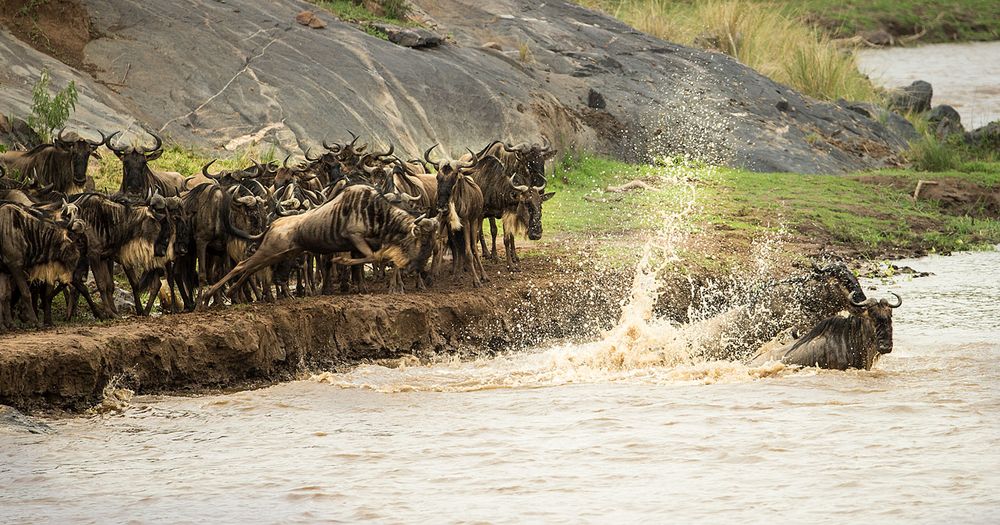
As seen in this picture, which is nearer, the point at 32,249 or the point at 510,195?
the point at 32,249

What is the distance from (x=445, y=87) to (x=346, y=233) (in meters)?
11.5

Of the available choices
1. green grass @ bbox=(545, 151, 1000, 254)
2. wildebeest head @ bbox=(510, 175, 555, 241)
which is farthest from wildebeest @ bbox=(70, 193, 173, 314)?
green grass @ bbox=(545, 151, 1000, 254)

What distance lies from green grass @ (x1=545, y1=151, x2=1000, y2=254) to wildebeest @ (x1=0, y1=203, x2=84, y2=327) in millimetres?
7782

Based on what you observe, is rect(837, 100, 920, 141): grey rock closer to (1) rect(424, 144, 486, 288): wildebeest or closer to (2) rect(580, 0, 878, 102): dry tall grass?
(2) rect(580, 0, 878, 102): dry tall grass

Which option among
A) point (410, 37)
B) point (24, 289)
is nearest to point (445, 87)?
point (410, 37)

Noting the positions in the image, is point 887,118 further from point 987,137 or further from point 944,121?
point 987,137

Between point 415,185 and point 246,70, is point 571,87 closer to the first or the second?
point 246,70

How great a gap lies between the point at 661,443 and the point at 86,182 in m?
7.33

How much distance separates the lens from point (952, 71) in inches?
1614

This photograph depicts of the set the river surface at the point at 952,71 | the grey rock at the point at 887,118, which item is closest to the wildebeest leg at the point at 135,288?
the grey rock at the point at 887,118

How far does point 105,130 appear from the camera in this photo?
690 inches

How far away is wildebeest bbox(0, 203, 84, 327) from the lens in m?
10.1

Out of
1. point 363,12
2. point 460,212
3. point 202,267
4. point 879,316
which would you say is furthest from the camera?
point 363,12

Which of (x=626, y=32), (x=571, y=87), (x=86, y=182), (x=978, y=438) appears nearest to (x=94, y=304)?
(x=86, y=182)
